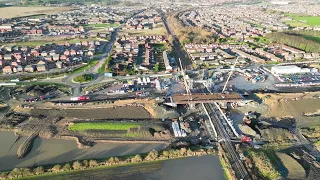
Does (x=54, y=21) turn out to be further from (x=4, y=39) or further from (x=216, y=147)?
(x=216, y=147)

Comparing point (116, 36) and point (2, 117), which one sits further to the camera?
point (116, 36)

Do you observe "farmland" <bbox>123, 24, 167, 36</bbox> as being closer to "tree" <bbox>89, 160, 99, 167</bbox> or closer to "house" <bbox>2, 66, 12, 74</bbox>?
"house" <bbox>2, 66, 12, 74</bbox>

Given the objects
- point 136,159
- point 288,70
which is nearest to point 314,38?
point 288,70

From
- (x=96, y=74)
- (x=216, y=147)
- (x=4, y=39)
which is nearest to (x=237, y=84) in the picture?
(x=216, y=147)

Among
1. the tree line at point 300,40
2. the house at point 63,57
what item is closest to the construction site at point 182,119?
the house at point 63,57

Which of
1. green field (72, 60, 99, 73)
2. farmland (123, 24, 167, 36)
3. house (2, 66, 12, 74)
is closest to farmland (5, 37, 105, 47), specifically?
farmland (123, 24, 167, 36)

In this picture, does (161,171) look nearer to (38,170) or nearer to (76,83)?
(38,170)
